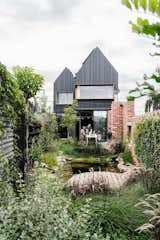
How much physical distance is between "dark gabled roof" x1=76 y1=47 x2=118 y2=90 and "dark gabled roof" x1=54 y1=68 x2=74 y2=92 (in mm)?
2033

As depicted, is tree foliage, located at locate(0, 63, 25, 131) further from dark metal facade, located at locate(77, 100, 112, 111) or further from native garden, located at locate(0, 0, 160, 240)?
dark metal facade, located at locate(77, 100, 112, 111)

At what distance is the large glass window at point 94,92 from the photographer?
77.4ft

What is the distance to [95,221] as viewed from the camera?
3.77m

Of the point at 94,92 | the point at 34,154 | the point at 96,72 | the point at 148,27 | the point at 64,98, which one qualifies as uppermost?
the point at 96,72

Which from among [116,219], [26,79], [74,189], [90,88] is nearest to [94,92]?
[90,88]

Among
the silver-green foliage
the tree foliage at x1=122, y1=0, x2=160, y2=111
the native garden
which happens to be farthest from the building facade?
the tree foliage at x1=122, y1=0, x2=160, y2=111

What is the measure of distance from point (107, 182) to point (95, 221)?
1.86 meters

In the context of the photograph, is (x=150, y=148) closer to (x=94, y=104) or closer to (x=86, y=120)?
(x=86, y=120)

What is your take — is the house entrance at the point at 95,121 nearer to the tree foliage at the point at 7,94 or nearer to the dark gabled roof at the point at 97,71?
the dark gabled roof at the point at 97,71

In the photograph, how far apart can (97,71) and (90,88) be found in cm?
148

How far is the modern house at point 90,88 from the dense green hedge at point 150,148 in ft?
43.6

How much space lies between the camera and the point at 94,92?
2411 centimetres

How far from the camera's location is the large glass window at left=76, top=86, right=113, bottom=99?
77.4 feet

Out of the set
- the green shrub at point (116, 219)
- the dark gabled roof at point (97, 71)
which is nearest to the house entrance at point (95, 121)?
the dark gabled roof at point (97, 71)
